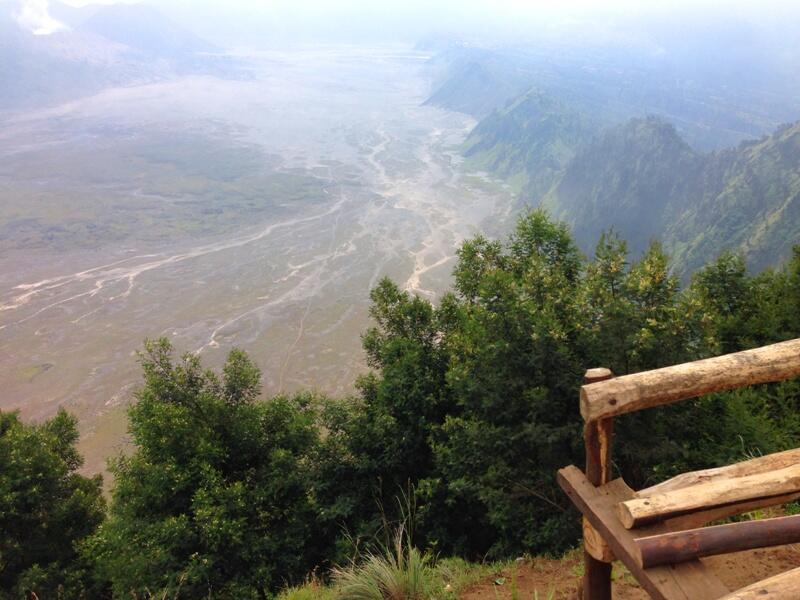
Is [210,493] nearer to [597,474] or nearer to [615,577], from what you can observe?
[615,577]

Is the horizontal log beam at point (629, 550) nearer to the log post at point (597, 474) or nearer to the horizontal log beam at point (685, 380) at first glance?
the log post at point (597, 474)

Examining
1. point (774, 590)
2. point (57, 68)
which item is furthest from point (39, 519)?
point (57, 68)

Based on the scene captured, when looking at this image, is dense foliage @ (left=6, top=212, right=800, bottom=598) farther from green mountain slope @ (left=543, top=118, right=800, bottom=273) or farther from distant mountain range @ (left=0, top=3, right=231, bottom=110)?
distant mountain range @ (left=0, top=3, right=231, bottom=110)

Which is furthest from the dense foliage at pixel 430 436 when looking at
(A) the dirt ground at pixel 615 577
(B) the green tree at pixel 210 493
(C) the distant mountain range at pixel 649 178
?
(C) the distant mountain range at pixel 649 178

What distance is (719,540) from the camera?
2473 millimetres

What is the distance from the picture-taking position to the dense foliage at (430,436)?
25.2ft

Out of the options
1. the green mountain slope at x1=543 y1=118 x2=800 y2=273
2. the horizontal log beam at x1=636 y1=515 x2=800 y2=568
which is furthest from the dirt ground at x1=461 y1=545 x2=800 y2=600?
the green mountain slope at x1=543 y1=118 x2=800 y2=273

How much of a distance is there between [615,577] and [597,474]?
2.21 m

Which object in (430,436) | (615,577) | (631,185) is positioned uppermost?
(615,577)

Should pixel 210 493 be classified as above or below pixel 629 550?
below

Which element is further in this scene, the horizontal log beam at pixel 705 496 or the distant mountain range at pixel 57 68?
the distant mountain range at pixel 57 68

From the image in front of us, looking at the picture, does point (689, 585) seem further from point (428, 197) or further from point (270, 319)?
point (428, 197)

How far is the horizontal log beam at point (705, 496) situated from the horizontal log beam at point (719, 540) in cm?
15

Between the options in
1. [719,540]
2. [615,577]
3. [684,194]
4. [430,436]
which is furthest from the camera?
[684,194]
